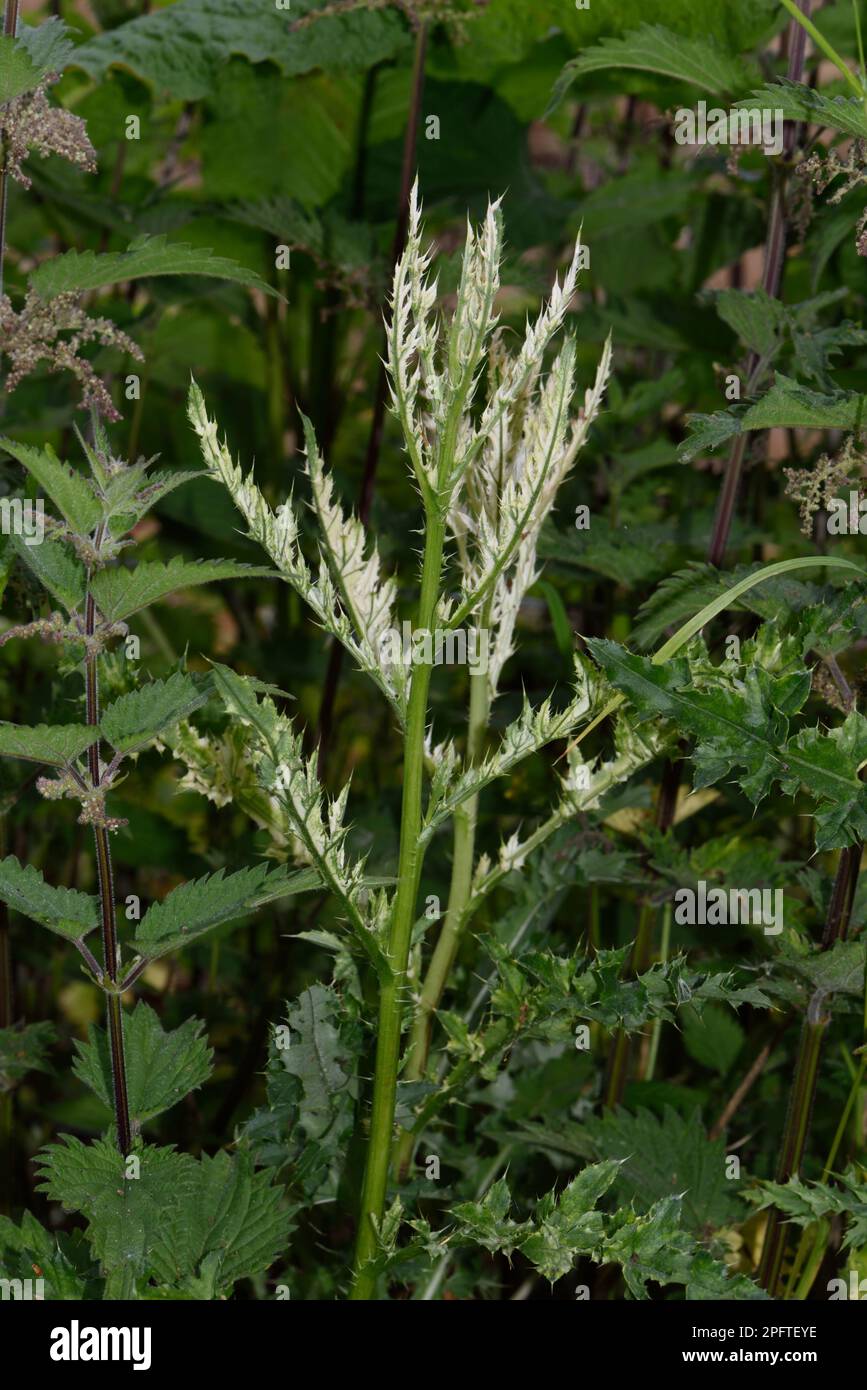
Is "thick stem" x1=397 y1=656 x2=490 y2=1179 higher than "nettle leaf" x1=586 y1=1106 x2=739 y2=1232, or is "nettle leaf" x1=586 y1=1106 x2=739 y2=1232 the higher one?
"thick stem" x1=397 y1=656 x2=490 y2=1179

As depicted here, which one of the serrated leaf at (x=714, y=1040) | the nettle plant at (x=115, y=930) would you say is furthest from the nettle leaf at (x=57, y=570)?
the serrated leaf at (x=714, y=1040)

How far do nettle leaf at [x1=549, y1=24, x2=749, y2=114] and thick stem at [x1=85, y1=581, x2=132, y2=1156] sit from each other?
0.58 meters

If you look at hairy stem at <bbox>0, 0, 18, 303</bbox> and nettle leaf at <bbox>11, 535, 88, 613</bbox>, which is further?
hairy stem at <bbox>0, 0, 18, 303</bbox>

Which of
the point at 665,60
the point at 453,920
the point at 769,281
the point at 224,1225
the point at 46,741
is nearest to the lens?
the point at 46,741

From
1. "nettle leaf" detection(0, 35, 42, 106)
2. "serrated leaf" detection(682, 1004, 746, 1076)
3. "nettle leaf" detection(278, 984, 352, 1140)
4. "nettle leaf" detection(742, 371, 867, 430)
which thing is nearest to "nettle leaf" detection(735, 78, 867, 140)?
"nettle leaf" detection(742, 371, 867, 430)

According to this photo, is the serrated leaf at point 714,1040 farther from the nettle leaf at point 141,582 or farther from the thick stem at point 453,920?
the nettle leaf at point 141,582

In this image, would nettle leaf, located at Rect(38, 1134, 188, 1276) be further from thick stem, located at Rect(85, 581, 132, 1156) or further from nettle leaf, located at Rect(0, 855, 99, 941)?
nettle leaf, located at Rect(0, 855, 99, 941)

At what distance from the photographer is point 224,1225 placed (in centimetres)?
97

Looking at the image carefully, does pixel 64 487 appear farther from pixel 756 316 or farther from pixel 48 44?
pixel 756 316

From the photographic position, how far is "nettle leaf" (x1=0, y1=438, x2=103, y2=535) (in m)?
0.86

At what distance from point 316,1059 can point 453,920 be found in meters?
0.16

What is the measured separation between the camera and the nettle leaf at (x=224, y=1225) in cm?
95

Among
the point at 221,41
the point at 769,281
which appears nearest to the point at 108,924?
the point at 769,281
